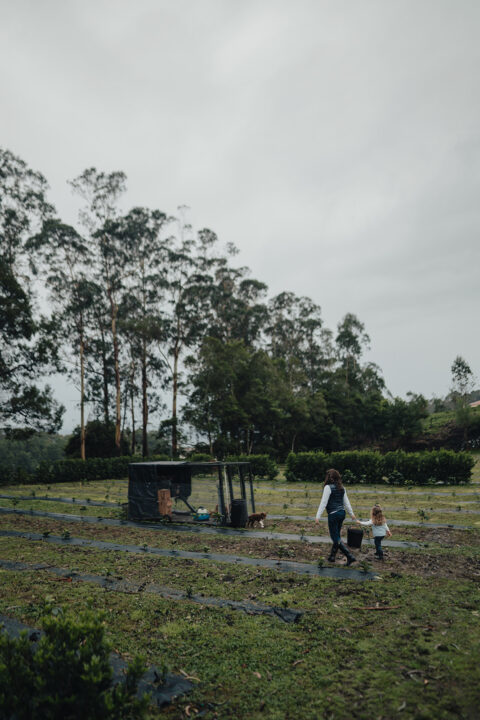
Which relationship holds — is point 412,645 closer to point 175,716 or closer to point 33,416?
point 175,716

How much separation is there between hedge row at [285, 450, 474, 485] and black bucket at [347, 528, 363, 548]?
46.2ft

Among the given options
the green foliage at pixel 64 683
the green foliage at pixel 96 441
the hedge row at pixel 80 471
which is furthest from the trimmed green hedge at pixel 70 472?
the green foliage at pixel 64 683

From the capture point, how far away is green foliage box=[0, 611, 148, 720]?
9.64 feet

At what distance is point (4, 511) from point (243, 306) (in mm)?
35040

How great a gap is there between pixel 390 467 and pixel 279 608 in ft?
61.4

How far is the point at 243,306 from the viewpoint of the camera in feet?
154

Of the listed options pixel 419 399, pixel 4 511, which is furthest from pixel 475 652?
pixel 419 399

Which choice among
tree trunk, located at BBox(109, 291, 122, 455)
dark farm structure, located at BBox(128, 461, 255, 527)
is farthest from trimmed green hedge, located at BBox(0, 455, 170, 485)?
dark farm structure, located at BBox(128, 461, 255, 527)

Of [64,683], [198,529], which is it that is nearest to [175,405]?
[198,529]

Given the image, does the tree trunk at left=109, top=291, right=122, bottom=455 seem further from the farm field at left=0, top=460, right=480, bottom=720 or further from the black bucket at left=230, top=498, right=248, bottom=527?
the black bucket at left=230, top=498, right=248, bottom=527

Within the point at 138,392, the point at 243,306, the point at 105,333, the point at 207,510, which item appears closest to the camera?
the point at 207,510

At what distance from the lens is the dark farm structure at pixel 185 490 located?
12.2m

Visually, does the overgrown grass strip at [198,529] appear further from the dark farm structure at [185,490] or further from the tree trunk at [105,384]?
the tree trunk at [105,384]

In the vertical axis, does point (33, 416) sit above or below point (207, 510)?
above
